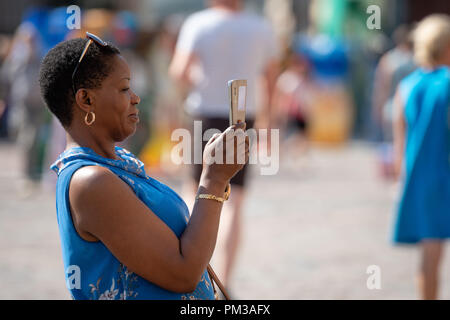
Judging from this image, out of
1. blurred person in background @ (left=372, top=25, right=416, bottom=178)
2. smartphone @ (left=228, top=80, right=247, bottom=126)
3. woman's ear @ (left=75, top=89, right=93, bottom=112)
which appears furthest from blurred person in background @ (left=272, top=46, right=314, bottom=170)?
woman's ear @ (left=75, top=89, right=93, bottom=112)

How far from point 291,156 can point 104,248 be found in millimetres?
9743

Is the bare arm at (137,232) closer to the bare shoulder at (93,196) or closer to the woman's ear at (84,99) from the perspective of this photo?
the bare shoulder at (93,196)

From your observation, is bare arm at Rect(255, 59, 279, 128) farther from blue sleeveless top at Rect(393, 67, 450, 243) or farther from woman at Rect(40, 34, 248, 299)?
woman at Rect(40, 34, 248, 299)

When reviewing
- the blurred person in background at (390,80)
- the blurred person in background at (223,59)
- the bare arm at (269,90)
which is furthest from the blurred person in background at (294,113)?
the blurred person in background at (223,59)

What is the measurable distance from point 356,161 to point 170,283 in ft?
35.1

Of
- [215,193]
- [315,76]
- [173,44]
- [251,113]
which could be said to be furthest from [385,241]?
[315,76]

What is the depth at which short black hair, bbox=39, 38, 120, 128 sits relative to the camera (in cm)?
201

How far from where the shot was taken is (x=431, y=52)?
3996 millimetres

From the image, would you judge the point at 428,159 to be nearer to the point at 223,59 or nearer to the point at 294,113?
the point at 223,59

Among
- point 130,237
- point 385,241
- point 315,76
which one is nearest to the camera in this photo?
point 130,237

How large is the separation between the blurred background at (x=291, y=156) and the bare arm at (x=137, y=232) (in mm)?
2552

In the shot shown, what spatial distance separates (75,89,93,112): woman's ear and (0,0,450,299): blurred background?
2.63m

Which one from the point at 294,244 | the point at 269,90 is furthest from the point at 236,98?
the point at 294,244

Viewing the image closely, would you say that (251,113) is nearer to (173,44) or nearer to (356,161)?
(173,44)
